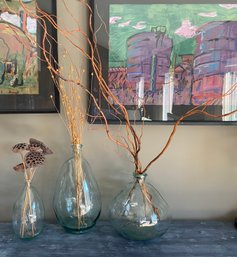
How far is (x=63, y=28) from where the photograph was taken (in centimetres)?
122

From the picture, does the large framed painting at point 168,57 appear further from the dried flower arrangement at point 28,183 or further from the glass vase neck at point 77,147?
the dried flower arrangement at point 28,183

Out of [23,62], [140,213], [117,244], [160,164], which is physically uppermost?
[23,62]

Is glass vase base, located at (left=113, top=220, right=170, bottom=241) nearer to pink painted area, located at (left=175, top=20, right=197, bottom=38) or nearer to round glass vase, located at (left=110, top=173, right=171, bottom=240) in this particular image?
round glass vase, located at (left=110, top=173, right=171, bottom=240)

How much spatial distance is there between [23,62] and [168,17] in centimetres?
57

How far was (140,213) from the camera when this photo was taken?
112cm

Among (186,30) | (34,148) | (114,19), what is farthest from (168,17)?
(34,148)

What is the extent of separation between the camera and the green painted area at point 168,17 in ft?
3.87

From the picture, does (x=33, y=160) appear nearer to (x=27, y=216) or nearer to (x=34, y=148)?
(x=34, y=148)

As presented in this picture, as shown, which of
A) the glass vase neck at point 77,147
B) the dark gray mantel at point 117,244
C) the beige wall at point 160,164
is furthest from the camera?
the beige wall at point 160,164

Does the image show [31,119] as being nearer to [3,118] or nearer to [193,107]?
[3,118]

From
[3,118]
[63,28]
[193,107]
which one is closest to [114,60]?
[63,28]

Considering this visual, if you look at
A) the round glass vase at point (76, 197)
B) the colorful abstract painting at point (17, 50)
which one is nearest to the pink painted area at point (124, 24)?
the colorful abstract painting at point (17, 50)

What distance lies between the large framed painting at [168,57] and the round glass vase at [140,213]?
0.28m

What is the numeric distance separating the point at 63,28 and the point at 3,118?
1.41 ft
